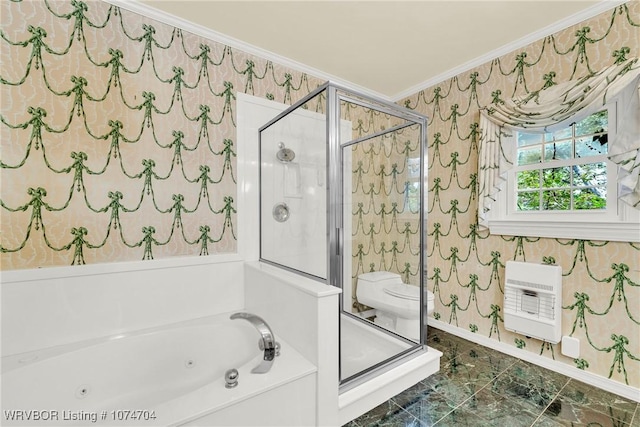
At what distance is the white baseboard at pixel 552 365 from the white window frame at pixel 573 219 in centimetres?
91

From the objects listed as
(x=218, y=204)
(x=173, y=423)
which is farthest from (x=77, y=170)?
(x=173, y=423)

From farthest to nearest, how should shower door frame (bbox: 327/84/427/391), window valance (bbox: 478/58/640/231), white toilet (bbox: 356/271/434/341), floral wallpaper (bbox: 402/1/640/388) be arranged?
1. white toilet (bbox: 356/271/434/341)
2. floral wallpaper (bbox: 402/1/640/388)
3. window valance (bbox: 478/58/640/231)
4. shower door frame (bbox: 327/84/427/391)

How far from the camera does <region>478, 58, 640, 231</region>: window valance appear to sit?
1.57m

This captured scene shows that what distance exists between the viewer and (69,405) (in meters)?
1.35

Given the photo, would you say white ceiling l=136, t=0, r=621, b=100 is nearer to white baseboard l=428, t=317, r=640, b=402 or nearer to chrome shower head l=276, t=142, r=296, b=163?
chrome shower head l=276, t=142, r=296, b=163

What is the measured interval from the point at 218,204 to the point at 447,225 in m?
2.11

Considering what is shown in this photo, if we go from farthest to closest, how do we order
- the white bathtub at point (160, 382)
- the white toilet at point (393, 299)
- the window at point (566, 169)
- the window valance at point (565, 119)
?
the white toilet at point (393, 299) → the window at point (566, 169) → the window valance at point (565, 119) → the white bathtub at point (160, 382)

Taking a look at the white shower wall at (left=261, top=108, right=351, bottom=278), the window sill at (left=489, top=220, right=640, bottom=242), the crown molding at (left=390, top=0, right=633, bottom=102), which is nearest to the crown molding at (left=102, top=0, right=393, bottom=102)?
the white shower wall at (left=261, top=108, right=351, bottom=278)

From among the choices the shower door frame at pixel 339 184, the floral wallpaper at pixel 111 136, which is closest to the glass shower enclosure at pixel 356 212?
the shower door frame at pixel 339 184

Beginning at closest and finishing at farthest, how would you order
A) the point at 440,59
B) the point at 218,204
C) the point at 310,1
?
the point at 310,1
the point at 218,204
the point at 440,59

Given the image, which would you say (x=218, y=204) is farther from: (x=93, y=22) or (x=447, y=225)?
(x=447, y=225)

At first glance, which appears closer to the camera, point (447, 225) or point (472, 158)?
point (472, 158)

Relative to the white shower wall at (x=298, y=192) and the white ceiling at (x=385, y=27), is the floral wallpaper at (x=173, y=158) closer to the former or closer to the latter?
the white ceiling at (x=385, y=27)

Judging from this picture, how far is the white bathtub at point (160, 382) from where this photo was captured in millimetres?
1112
